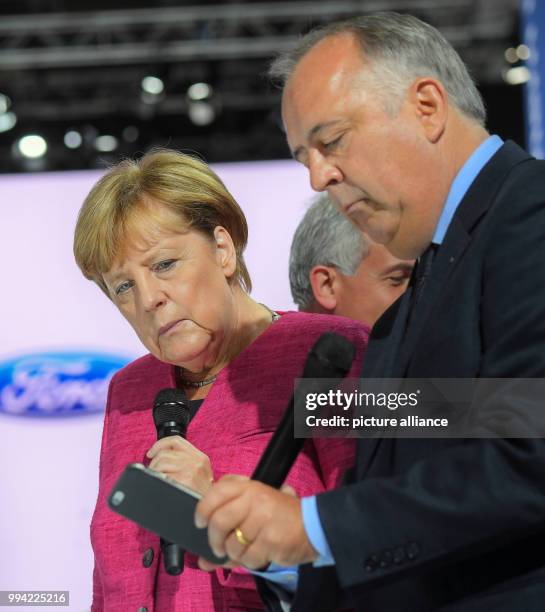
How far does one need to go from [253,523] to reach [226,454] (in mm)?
742

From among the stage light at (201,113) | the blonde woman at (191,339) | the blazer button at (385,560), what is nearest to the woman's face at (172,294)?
the blonde woman at (191,339)

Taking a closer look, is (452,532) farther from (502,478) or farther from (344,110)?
(344,110)

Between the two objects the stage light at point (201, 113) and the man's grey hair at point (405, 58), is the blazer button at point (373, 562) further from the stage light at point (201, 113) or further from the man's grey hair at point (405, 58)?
the stage light at point (201, 113)

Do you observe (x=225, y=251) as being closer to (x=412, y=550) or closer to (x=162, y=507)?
(x=162, y=507)

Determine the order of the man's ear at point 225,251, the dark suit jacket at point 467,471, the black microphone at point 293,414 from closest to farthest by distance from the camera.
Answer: the dark suit jacket at point 467,471
the black microphone at point 293,414
the man's ear at point 225,251

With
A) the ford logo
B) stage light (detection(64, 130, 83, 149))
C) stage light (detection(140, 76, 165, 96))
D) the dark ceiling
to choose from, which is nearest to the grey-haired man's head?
the ford logo

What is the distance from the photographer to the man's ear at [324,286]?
296 cm

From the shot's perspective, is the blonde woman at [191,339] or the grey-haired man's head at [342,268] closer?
the blonde woman at [191,339]

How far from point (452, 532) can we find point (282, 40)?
8710 millimetres

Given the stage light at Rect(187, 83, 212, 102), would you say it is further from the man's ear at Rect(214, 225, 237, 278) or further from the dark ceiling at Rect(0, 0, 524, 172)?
the man's ear at Rect(214, 225, 237, 278)

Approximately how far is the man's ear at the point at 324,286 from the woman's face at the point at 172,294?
2.28ft

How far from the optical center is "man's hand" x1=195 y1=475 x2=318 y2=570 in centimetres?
144

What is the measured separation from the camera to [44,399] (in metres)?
3.71

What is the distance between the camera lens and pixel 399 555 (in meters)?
1.44
